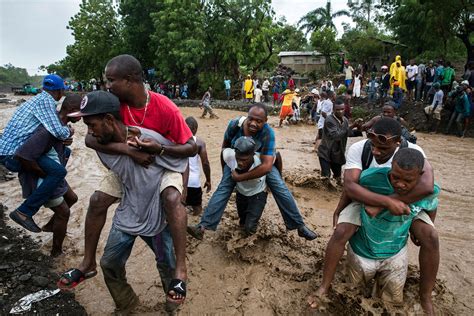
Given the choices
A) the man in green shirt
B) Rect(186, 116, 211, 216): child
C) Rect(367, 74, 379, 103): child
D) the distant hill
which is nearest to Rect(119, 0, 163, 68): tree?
Rect(367, 74, 379, 103): child

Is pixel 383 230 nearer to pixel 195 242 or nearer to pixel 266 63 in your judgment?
pixel 195 242

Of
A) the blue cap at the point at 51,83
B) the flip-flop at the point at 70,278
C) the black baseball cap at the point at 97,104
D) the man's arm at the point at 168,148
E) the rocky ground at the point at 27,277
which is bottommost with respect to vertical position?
the rocky ground at the point at 27,277

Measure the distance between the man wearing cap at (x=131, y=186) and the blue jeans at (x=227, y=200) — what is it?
1.01 meters

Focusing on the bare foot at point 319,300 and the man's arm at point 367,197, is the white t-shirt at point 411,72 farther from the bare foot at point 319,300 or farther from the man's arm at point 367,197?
the bare foot at point 319,300

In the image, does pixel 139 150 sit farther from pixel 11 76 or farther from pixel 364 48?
pixel 11 76

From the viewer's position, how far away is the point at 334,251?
262 cm

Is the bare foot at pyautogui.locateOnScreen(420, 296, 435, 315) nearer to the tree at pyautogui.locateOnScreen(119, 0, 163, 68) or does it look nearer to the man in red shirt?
the man in red shirt

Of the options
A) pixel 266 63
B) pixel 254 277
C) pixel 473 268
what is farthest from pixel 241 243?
pixel 266 63

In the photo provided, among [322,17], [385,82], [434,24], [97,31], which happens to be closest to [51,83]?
[385,82]

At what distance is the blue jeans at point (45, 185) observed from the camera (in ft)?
10.6

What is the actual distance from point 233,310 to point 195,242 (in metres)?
1.22

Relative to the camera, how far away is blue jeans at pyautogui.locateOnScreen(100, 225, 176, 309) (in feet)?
8.11

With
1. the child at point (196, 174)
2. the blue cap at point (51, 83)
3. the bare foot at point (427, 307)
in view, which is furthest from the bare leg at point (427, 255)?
the blue cap at point (51, 83)

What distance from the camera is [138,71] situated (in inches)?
88.7
